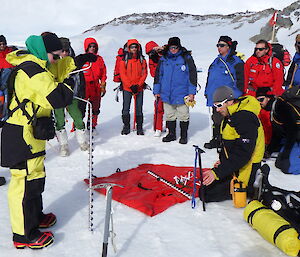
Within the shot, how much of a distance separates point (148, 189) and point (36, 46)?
7.62 ft

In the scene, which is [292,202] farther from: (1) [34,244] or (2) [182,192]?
(1) [34,244]

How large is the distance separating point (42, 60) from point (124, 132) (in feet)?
13.6

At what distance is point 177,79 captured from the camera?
6.14 meters

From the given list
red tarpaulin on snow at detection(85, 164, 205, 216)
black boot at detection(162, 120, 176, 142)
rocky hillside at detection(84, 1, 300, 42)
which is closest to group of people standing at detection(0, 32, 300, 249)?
black boot at detection(162, 120, 176, 142)

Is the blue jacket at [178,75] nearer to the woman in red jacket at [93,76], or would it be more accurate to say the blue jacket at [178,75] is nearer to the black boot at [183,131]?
the black boot at [183,131]

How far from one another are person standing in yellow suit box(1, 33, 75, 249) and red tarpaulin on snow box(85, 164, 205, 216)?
1.18m

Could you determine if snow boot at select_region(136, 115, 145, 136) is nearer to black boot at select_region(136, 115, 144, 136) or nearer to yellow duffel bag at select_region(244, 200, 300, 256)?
black boot at select_region(136, 115, 144, 136)

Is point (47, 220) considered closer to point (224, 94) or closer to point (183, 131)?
point (224, 94)

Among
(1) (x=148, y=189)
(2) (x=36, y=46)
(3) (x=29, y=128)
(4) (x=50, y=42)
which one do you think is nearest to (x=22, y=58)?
(2) (x=36, y=46)

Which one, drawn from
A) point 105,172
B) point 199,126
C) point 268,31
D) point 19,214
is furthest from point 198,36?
point 19,214

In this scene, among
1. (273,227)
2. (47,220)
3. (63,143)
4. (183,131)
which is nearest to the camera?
(273,227)

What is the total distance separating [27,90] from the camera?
8.85 feet

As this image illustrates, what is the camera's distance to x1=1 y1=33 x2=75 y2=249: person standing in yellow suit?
2689mm

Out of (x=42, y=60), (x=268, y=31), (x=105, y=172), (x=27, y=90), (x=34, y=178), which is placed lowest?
(x=105, y=172)
